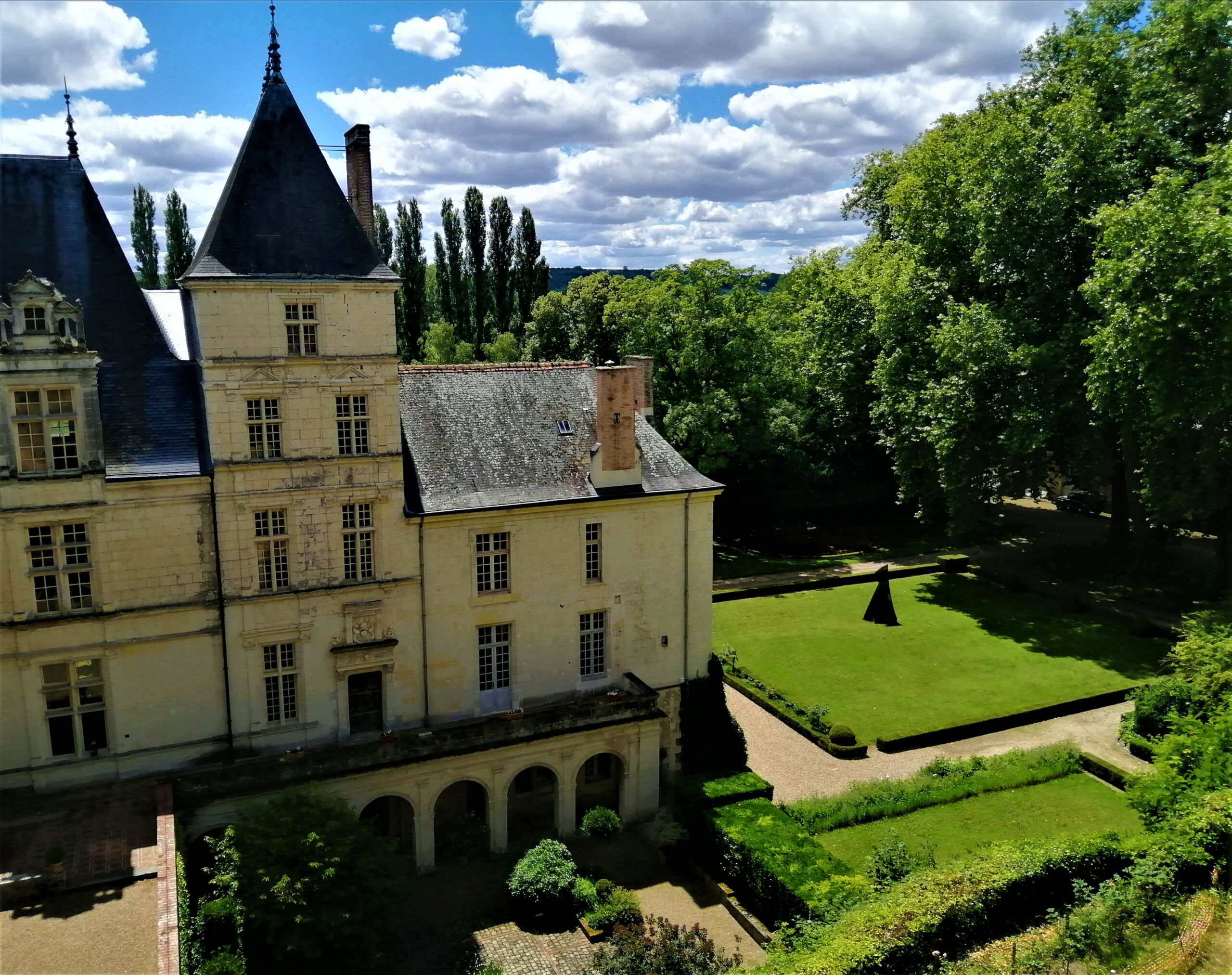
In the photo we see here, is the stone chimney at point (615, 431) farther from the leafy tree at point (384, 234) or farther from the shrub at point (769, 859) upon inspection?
the leafy tree at point (384, 234)

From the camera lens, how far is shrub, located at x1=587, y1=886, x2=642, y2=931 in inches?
1001

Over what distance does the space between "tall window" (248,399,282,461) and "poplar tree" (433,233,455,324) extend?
187 feet

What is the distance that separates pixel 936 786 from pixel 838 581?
70.4ft

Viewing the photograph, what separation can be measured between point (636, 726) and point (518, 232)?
6062cm

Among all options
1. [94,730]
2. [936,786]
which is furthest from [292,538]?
[936,786]

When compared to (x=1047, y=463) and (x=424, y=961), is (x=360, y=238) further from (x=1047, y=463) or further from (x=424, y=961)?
(x=1047, y=463)

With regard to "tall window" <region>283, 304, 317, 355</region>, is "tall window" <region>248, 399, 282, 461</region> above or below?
below

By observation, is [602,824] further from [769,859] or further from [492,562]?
[492,562]

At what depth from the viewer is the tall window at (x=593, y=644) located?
31.5 meters

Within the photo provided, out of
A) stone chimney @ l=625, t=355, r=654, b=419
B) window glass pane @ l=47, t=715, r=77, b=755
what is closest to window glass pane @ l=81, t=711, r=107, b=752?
window glass pane @ l=47, t=715, r=77, b=755

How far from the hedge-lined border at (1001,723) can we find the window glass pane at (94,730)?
82.6 ft

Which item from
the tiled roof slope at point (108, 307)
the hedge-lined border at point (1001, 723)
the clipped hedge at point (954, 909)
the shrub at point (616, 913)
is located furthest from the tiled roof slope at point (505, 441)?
the clipped hedge at point (954, 909)

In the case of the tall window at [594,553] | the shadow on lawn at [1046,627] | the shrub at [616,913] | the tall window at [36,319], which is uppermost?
the tall window at [36,319]

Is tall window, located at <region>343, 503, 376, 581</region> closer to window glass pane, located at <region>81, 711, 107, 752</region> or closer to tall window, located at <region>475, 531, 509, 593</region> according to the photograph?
tall window, located at <region>475, 531, 509, 593</region>
